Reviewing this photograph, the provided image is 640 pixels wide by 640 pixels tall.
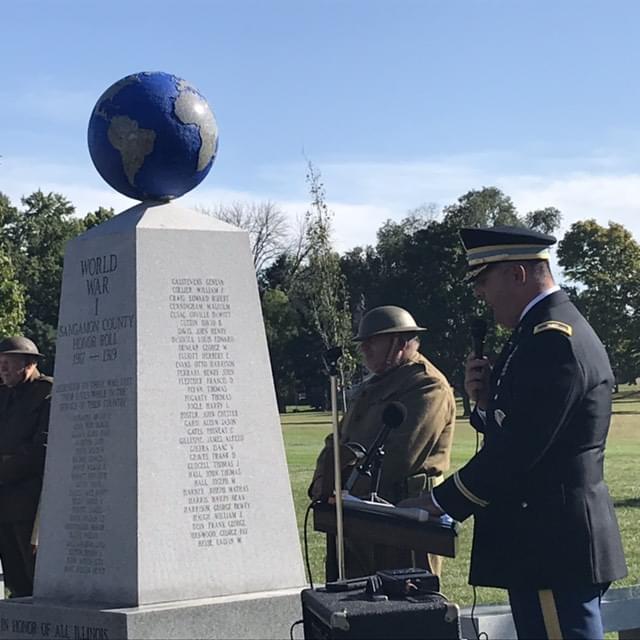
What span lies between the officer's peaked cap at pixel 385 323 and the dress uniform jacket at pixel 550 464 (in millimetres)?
3225

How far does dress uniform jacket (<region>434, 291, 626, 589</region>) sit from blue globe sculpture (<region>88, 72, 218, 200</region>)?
2897 mm

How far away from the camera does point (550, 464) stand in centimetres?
496


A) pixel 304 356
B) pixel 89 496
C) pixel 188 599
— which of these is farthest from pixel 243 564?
pixel 304 356

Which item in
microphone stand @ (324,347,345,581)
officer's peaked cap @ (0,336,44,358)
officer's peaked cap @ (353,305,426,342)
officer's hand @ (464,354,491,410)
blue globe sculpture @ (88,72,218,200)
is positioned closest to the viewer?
officer's hand @ (464,354,491,410)

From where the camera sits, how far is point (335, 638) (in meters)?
5.01

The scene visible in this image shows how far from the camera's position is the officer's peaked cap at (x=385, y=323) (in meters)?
8.34

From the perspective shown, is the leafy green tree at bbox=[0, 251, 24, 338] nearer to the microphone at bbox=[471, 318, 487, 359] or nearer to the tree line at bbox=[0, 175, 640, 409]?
the tree line at bbox=[0, 175, 640, 409]

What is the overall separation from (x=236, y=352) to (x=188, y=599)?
1390 millimetres

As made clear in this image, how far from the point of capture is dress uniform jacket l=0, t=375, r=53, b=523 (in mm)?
9898

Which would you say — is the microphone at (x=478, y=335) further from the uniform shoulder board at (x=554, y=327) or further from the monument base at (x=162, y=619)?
the monument base at (x=162, y=619)

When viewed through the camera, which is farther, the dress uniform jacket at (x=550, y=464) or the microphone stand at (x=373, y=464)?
the microphone stand at (x=373, y=464)

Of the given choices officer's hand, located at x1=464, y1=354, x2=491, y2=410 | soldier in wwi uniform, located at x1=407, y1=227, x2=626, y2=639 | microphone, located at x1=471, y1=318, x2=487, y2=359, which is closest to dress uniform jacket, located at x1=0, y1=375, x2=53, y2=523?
microphone, located at x1=471, y1=318, x2=487, y2=359

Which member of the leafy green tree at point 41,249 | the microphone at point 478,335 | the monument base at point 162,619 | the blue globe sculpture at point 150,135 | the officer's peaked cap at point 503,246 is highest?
the leafy green tree at point 41,249

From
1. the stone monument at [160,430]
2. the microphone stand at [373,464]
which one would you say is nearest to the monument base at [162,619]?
the stone monument at [160,430]
